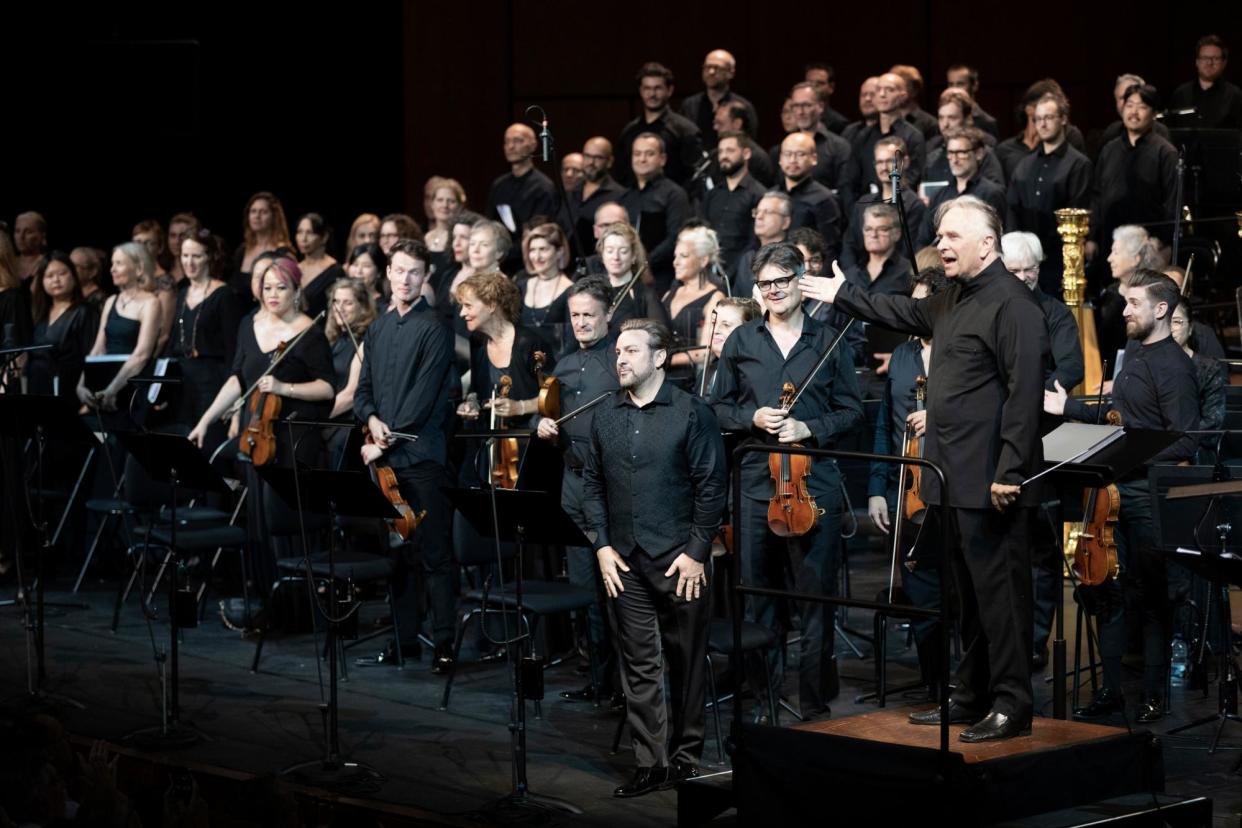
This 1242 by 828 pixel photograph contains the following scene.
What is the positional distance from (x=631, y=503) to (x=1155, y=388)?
1931 mm

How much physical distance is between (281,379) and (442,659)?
4.39 ft

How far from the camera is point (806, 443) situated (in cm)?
571

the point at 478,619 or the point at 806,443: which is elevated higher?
the point at 806,443

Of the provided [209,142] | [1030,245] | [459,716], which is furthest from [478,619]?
[209,142]

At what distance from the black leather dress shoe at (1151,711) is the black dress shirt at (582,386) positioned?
2039 mm

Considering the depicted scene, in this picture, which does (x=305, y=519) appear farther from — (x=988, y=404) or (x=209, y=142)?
(x=209, y=142)

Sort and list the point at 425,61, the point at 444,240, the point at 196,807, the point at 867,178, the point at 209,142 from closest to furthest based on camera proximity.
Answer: the point at 196,807, the point at 444,240, the point at 867,178, the point at 209,142, the point at 425,61

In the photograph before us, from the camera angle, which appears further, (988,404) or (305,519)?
(305,519)

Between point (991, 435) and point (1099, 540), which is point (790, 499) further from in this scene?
point (991, 435)

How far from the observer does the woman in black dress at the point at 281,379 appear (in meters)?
7.00

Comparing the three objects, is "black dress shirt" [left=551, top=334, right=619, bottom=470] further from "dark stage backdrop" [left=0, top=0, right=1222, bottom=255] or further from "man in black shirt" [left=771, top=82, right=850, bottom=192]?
"dark stage backdrop" [left=0, top=0, right=1222, bottom=255]

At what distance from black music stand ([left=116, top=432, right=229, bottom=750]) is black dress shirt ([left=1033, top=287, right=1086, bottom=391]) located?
299 cm

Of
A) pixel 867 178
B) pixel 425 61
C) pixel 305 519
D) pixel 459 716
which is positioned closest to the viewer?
pixel 459 716

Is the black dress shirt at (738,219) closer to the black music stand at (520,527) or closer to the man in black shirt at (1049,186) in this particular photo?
the man in black shirt at (1049,186)
